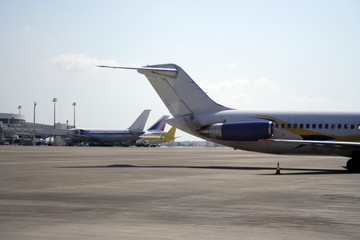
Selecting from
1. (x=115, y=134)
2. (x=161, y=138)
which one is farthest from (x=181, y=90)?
(x=161, y=138)

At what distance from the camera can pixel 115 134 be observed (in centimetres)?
12319

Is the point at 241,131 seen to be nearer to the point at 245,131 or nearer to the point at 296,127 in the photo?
the point at 245,131

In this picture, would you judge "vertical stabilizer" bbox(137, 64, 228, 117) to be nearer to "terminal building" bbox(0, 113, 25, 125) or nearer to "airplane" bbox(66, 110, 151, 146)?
"airplane" bbox(66, 110, 151, 146)

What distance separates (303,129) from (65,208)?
835 inches

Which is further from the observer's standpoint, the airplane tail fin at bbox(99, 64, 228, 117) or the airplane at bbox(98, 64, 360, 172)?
the airplane tail fin at bbox(99, 64, 228, 117)

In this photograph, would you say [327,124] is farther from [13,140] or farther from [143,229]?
[13,140]

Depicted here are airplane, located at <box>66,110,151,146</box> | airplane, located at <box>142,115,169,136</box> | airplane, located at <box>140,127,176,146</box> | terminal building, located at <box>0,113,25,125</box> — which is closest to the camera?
airplane, located at <box>66,110,151,146</box>

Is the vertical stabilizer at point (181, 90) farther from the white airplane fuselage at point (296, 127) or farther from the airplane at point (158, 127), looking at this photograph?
the airplane at point (158, 127)

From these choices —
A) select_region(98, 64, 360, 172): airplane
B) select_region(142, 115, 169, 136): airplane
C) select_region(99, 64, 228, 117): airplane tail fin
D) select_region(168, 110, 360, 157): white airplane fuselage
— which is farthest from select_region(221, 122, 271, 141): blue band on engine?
select_region(142, 115, 169, 136): airplane

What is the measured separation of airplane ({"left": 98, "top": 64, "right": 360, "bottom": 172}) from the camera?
29.6 m

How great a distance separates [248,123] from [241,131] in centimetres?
69

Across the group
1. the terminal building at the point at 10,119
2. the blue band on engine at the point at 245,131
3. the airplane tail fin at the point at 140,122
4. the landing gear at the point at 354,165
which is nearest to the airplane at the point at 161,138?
the airplane tail fin at the point at 140,122

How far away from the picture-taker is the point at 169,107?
33.5 metres

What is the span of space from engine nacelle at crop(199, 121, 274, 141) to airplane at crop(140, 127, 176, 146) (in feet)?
319
